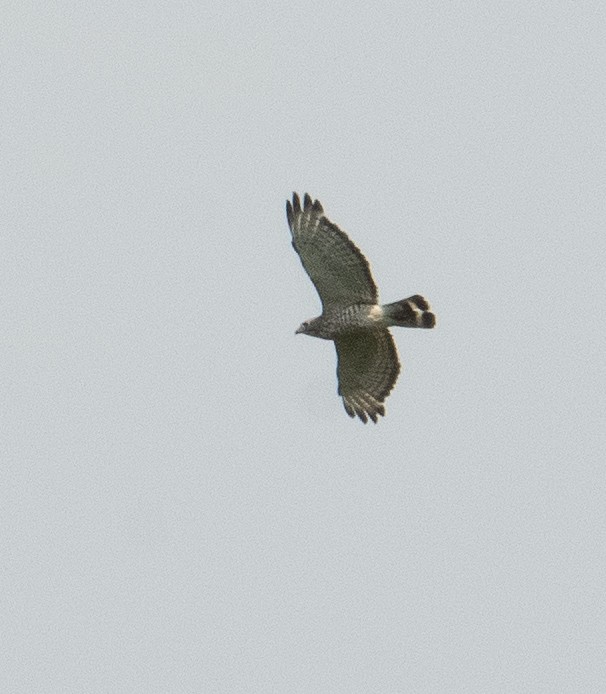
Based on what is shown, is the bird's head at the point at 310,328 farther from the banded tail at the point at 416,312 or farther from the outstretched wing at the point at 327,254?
the banded tail at the point at 416,312

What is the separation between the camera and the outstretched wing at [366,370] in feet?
75.6

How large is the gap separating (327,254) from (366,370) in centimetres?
196

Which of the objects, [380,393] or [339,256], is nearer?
[339,256]

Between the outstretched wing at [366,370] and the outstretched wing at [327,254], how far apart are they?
0.65 m

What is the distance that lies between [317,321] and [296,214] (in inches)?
53.7

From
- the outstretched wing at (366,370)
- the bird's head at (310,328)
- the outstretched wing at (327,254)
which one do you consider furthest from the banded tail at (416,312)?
the bird's head at (310,328)

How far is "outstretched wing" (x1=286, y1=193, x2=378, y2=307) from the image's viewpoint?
22141mm

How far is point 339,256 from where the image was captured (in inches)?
872

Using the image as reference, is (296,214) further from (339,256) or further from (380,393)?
(380,393)

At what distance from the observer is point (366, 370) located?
23516 millimetres

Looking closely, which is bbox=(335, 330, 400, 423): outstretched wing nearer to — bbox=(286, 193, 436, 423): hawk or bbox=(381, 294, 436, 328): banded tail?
bbox=(286, 193, 436, 423): hawk

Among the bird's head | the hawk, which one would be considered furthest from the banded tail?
the bird's head

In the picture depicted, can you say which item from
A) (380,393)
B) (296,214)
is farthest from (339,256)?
(380,393)

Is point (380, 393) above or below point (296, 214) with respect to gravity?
below
